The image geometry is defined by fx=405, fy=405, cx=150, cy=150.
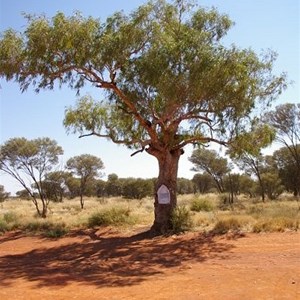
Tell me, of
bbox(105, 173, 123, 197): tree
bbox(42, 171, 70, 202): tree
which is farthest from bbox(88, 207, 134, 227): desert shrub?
bbox(105, 173, 123, 197): tree

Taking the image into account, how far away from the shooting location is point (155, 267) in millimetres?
9938

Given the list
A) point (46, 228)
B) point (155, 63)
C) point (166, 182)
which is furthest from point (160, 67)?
point (46, 228)

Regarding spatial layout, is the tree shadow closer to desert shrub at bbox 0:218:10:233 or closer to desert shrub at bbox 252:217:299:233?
desert shrub at bbox 252:217:299:233

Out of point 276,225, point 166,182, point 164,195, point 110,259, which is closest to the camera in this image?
point 110,259

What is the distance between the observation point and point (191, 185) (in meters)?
76.9

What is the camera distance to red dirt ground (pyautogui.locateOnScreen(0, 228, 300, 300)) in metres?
7.64

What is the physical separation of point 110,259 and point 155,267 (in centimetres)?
181

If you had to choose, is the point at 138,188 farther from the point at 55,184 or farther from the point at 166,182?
the point at 166,182

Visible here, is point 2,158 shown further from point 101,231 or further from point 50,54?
point 50,54

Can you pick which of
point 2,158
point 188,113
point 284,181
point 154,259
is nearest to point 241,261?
point 154,259

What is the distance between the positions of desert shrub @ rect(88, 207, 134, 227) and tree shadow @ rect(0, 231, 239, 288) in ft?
8.86

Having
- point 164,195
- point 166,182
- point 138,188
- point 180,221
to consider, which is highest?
point 138,188

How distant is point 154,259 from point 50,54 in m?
7.27

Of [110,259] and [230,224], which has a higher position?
[230,224]
